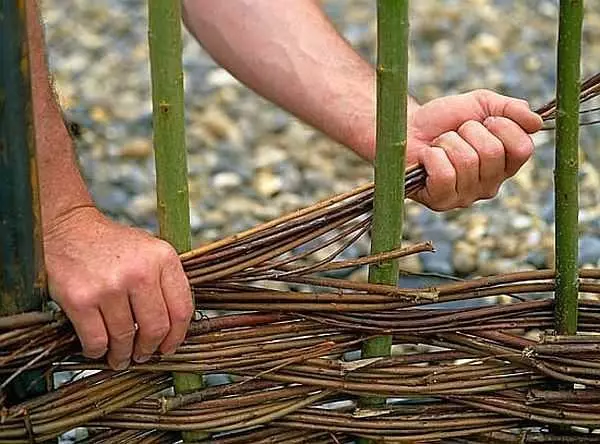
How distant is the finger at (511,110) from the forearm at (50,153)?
42cm

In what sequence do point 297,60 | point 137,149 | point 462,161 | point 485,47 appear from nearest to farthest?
1. point 462,161
2. point 297,60
3. point 137,149
4. point 485,47

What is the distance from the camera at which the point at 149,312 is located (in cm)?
110

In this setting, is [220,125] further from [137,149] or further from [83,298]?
[83,298]

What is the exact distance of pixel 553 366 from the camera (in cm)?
125

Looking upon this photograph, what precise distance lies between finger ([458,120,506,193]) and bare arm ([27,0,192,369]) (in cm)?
32

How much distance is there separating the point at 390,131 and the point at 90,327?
0.33 metres

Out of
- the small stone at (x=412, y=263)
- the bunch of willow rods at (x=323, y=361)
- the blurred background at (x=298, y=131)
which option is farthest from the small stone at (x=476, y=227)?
the bunch of willow rods at (x=323, y=361)

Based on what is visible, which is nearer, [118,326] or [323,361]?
[118,326]

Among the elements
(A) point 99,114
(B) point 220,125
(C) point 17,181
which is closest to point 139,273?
(C) point 17,181

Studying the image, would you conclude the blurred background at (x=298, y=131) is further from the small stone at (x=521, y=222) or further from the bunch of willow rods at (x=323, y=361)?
the bunch of willow rods at (x=323, y=361)

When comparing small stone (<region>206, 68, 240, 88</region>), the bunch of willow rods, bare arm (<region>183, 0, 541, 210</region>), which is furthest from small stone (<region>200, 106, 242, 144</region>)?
the bunch of willow rods

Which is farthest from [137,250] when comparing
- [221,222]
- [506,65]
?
[506,65]

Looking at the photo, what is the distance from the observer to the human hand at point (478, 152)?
1178 mm

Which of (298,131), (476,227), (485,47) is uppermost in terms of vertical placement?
(485,47)
